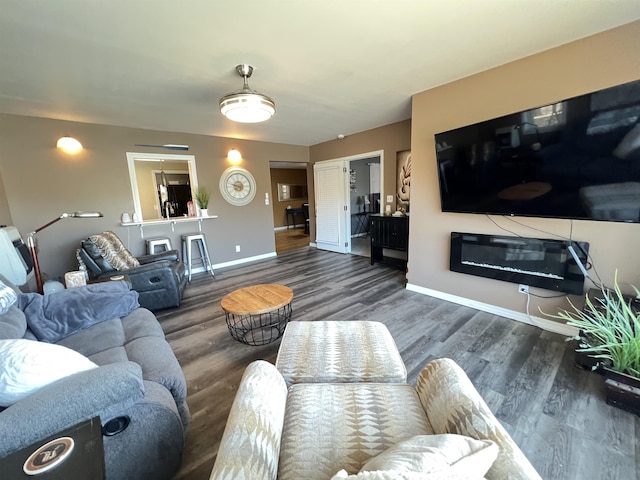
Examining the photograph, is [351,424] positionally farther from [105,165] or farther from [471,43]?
[105,165]

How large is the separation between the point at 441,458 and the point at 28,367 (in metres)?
1.41

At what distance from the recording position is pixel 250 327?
2631 mm

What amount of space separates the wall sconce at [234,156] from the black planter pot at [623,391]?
527 centimetres

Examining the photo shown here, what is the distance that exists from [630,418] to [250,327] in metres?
2.79

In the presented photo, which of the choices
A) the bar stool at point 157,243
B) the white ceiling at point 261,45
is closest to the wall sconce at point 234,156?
the white ceiling at point 261,45

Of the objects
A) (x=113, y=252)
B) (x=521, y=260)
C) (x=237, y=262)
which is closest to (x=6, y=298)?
(x=113, y=252)

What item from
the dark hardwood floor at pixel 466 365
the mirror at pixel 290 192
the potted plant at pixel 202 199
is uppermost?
the mirror at pixel 290 192

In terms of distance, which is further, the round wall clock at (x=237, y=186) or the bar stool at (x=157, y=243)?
the round wall clock at (x=237, y=186)

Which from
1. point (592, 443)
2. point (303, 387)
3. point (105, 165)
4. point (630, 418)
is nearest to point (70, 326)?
point (303, 387)

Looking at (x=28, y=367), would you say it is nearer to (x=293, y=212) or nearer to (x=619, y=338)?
(x=619, y=338)

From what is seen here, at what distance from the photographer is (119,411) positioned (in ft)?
3.16

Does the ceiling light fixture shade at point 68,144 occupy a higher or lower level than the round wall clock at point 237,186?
higher

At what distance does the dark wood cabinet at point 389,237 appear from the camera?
13.5ft

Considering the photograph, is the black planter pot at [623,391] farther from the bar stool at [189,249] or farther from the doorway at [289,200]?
the doorway at [289,200]
